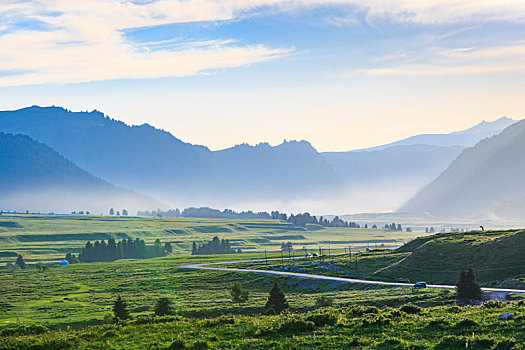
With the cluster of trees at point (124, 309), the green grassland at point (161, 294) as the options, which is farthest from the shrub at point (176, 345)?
the green grassland at point (161, 294)

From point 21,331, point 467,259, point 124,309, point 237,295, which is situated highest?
point 21,331

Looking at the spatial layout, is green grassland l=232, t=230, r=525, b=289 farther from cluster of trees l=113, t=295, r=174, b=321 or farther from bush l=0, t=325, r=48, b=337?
bush l=0, t=325, r=48, b=337

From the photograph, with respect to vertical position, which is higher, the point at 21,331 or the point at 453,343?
the point at 453,343

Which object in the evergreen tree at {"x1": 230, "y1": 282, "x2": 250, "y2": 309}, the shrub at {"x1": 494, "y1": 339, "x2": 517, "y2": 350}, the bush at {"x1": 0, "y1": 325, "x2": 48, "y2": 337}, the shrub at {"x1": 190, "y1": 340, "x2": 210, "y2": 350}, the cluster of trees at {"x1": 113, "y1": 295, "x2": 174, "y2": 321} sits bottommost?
the evergreen tree at {"x1": 230, "y1": 282, "x2": 250, "y2": 309}

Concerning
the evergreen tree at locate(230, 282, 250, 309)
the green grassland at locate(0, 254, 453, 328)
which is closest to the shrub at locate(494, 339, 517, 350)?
the green grassland at locate(0, 254, 453, 328)

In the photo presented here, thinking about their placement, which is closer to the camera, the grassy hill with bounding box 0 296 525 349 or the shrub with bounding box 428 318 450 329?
the grassy hill with bounding box 0 296 525 349

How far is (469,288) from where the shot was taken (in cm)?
7344

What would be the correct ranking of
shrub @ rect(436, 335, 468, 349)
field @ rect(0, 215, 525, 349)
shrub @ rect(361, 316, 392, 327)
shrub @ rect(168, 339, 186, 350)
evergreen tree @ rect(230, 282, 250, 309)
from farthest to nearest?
1. evergreen tree @ rect(230, 282, 250, 309)
2. shrub @ rect(361, 316, 392, 327)
3. field @ rect(0, 215, 525, 349)
4. shrub @ rect(168, 339, 186, 350)
5. shrub @ rect(436, 335, 468, 349)

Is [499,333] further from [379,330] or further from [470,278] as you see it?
[470,278]

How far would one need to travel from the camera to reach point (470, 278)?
239 ft

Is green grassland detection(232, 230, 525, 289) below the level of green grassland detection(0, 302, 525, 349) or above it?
below

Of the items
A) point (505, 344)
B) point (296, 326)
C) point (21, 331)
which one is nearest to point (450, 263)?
point (296, 326)

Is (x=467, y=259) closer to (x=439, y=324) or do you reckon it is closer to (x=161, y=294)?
(x=161, y=294)

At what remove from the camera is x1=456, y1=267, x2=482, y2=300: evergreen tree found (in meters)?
72.9
